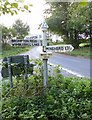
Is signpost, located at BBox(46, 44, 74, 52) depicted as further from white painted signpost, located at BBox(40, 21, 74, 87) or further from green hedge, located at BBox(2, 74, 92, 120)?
green hedge, located at BBox(2, 74, 92, 120)

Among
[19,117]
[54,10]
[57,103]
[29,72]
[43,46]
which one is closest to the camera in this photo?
[19,117]

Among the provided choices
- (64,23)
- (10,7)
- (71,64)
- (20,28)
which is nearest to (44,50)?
(20,28)

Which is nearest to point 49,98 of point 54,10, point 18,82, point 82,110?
point 82,110

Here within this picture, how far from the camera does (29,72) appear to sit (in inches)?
83.1

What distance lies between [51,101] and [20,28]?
696 millimetres

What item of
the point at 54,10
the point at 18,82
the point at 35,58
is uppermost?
the point at 54,10

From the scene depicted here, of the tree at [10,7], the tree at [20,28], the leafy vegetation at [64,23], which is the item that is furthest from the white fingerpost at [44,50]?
the tree at [10,7]

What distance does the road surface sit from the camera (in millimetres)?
2504

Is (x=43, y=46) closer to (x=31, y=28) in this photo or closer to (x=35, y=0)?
(x=31, y=28)

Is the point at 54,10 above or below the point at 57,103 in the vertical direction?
above

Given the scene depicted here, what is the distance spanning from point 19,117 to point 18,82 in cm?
51

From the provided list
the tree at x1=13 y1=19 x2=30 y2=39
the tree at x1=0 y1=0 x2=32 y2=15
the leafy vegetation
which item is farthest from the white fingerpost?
the tree at x1=0 y1=0 x2=32 y2=15

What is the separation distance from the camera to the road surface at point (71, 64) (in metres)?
2.50

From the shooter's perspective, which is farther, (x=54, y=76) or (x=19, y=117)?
(x=54, y=76)
